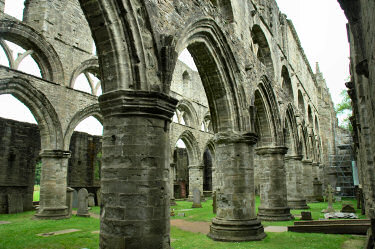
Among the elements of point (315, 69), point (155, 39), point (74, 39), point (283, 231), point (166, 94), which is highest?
point (315, 69)

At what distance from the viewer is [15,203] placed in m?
14.9

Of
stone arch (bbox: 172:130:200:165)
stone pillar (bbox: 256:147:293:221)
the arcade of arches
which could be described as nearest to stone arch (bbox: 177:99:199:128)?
the arcade of arches

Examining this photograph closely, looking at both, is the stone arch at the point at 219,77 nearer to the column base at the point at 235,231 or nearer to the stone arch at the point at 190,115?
the column base at the point at 235,231

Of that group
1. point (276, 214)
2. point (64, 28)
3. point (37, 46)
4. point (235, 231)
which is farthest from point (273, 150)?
point (64, 28)

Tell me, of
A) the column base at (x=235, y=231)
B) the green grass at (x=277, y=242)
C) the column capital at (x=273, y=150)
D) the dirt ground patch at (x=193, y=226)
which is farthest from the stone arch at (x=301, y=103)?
the column base at (x=235, y=231)

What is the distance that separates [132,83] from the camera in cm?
449

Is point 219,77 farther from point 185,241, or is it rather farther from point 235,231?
point 185,241

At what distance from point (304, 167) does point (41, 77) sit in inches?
575

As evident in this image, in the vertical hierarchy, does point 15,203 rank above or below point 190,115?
below

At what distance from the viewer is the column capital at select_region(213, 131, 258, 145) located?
7.75m

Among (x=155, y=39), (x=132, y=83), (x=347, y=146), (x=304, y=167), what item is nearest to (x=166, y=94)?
(x=132, y=83)

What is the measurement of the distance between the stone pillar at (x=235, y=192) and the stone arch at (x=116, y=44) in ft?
12.4

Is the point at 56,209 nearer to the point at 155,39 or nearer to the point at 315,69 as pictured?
the point at 155,39

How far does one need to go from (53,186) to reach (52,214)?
1061mm
